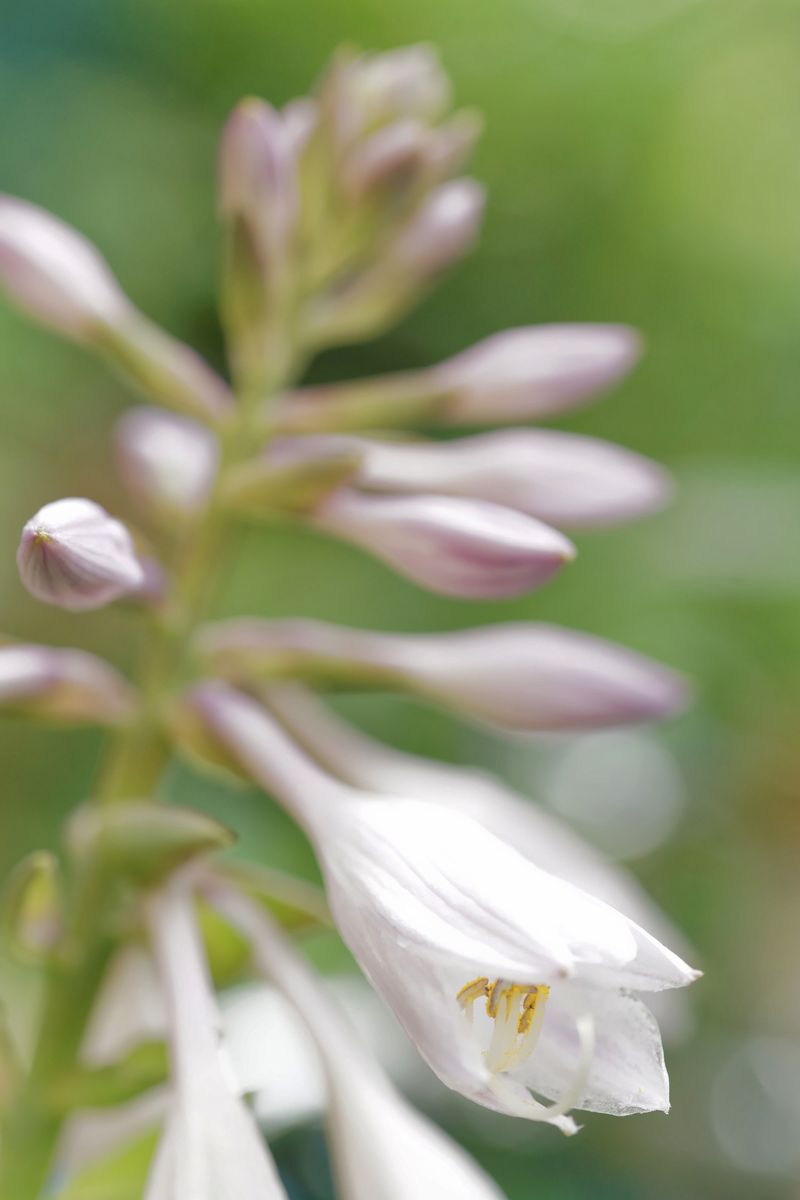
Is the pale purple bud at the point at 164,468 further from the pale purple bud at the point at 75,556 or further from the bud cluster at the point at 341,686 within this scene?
the pale purple bud at the point at 75,556

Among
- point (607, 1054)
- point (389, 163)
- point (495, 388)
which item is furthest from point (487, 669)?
point (389, 163)

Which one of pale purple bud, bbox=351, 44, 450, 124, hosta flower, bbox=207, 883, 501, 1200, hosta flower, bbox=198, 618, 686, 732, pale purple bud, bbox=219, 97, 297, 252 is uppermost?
pale purple bud, bbox=351, 44, 450, 124

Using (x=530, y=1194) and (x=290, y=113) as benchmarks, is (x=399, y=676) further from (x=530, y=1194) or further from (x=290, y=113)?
(x=530, y=1194)

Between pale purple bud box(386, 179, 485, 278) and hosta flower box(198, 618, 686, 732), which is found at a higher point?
pale purple bud box(386, 179, 485, 278)

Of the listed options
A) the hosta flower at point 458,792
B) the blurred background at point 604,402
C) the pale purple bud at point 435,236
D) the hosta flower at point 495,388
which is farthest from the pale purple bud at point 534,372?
the blurred background at point 604,402

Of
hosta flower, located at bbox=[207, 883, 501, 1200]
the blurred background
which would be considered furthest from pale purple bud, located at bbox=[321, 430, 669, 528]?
the blurred background

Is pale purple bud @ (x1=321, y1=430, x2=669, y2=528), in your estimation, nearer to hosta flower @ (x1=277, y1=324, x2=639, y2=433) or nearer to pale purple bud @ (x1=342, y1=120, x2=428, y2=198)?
hosta flower @ (x1=277, y1=324, x2=639, y2=433)

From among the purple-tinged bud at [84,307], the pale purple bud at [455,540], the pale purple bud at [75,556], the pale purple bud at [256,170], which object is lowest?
Result: the pale purple bud at [75,556]
